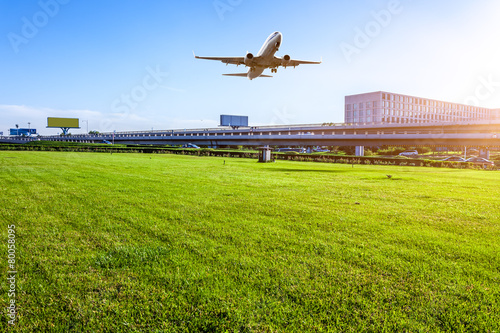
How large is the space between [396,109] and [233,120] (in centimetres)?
7470

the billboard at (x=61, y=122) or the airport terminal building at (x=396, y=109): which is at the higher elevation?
the airport terminal building at (x=396, y=109)

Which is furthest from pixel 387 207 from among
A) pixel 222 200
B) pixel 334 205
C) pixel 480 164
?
pixel 480 164

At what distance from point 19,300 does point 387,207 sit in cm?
855

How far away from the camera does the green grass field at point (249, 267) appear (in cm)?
317

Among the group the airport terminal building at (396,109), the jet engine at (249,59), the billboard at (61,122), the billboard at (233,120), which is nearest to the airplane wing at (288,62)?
the jet engine at (249,59)

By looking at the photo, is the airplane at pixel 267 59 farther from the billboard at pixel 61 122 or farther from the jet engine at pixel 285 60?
the billboard at pixel 61 122

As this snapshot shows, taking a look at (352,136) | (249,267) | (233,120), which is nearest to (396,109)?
(233,120)

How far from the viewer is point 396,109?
433 ft

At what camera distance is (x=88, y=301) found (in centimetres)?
344

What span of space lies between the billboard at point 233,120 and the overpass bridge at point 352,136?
12.0 m

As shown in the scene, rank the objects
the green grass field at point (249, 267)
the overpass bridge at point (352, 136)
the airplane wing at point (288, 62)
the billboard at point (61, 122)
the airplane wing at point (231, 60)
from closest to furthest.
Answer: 1. the green grass field at point (249, 267)
2. the airplane wing at point (288, 62)
3. the airplane wing at point (231, 60)
4. the overpass bridge at point (352, 136)
5. the billboard at point (61, 122)

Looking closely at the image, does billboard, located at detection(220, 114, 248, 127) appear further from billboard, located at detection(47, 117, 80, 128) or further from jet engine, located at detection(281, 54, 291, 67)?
jet engine, located at detection(281, 54, 291, 67)

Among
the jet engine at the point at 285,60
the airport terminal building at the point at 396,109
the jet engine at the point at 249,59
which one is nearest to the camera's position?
the jet engine at the point at 249,59

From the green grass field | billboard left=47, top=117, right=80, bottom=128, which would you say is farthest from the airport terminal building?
billboard left=47, top=117, right=80, bottom=128
